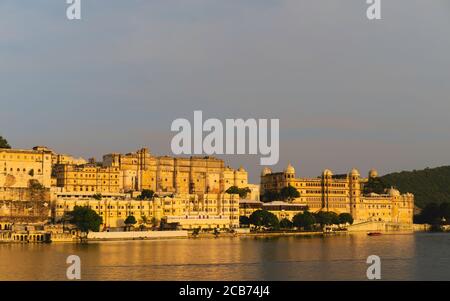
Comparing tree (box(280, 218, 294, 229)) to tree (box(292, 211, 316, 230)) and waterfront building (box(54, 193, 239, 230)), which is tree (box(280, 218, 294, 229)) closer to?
tree (box(292, 211, 316, 230))

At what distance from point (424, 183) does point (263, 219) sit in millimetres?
59791

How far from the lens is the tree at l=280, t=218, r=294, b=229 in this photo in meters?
85.8

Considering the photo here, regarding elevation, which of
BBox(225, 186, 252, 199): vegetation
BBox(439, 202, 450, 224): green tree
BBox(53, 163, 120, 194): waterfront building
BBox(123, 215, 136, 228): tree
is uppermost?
BBox(53, 163, 120, 194): waterfront building

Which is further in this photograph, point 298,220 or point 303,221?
point 298,220

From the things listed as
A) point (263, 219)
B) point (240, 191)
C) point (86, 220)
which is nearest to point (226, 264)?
point (86, 220)

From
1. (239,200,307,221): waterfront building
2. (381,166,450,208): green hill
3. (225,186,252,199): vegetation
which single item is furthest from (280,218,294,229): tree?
(381,166,450,208): green hill

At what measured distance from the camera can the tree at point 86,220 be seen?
68.8m

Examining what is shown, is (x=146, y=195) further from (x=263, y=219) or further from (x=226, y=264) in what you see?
(x=226, y=264)

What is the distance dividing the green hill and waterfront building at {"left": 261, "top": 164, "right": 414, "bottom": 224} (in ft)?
62.6

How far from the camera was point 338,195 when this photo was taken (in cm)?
10288

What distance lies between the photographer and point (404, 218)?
356ft
